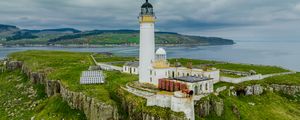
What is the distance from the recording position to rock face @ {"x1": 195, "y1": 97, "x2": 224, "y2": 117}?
143 ft

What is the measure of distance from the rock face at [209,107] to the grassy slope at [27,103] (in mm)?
18917

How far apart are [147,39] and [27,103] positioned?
31.1 meters

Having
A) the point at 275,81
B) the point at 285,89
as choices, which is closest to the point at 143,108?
the point at 285,89

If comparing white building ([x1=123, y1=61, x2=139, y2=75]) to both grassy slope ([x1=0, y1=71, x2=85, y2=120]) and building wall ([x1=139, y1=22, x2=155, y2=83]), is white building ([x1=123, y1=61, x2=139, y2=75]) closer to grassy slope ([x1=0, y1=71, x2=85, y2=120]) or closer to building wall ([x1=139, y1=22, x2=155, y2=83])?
building wall ([x1=139, y1=22, x2=155, y2=83])

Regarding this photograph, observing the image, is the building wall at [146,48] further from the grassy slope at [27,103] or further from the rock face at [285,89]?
the rock face at [285,89]

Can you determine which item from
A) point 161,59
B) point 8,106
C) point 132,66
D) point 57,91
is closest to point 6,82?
point 8,106

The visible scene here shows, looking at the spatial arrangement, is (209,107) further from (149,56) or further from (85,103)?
(85,103)

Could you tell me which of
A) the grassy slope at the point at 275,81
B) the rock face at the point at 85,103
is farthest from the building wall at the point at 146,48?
the grassy slope at the point at 275,81

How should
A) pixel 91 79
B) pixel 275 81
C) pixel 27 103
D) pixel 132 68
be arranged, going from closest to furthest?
pixel 91 79
pixel 275 81
pixel 27 103
pixel 132 68

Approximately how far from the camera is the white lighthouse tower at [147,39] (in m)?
53.3

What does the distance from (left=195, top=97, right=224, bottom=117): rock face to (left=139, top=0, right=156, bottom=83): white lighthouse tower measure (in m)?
13.2

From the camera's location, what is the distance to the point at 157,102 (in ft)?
141

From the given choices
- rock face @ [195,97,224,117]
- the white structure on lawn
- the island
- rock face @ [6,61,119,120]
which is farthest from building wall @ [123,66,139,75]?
rock face @ [195,97,224,117]

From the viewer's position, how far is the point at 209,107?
44.7 m
